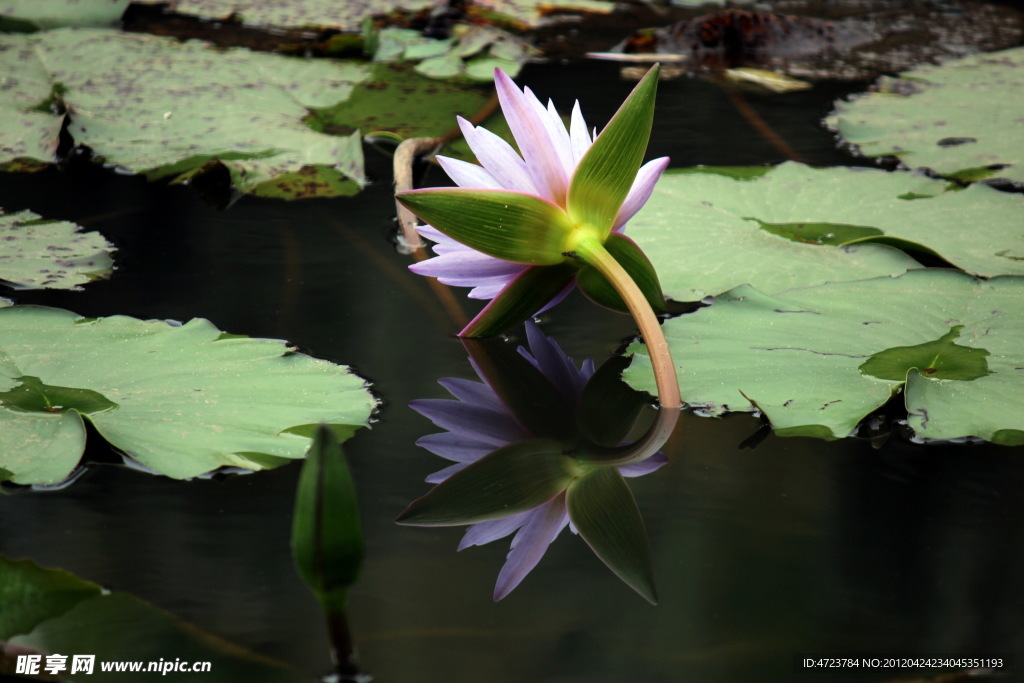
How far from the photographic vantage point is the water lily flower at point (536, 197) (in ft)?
2.76

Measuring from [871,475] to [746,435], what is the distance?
0.41 feet

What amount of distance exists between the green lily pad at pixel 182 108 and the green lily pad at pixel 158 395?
58 centimetres

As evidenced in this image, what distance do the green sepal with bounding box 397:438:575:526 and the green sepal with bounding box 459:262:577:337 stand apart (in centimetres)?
18

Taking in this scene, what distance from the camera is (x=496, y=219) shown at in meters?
0.84

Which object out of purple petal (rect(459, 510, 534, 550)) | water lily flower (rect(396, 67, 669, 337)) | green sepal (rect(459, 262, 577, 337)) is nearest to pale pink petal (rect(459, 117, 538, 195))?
water lily flower (rect(396, 67, 669, 337))

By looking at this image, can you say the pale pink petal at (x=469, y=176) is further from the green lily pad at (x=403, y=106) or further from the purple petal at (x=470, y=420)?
the green lily pad at (x=403, y=106)

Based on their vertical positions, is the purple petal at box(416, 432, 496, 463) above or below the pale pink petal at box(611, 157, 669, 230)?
below

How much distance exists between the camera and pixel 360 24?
2.65 m

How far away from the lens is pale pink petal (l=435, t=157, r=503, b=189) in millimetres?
872

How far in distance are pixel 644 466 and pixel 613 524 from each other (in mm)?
100

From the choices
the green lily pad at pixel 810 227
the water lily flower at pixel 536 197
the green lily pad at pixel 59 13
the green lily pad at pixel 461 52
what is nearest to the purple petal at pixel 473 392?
the water lily flower at pixel 536 197

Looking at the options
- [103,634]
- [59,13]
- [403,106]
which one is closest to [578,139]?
[103,634]

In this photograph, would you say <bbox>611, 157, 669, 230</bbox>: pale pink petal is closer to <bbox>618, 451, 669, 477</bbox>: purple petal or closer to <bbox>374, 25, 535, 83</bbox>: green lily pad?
<bbox>618, 451, 669, 477</bbox>: purple petal

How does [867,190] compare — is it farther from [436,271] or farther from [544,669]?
[544,669]
